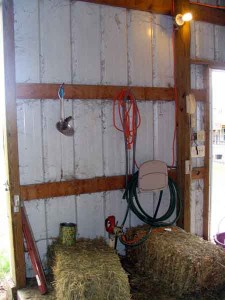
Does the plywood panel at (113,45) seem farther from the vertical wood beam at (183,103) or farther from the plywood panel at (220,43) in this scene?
the plywood panel at (220,43)

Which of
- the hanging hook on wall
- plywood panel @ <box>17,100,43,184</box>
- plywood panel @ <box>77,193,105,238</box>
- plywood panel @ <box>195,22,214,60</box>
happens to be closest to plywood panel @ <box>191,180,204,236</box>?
plywood panel @ <box>77,193,105,238</box>

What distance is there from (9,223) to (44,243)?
1.34ft

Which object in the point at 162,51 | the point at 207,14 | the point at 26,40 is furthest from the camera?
the point at 207,14

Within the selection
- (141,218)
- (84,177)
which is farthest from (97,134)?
(141,218)

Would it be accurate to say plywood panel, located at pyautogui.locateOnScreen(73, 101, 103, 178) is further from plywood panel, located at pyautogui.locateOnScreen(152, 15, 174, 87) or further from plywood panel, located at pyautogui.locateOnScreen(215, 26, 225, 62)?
plywood panel, located at pyautogui.locateOnScreen(215, 26, 225, 62)

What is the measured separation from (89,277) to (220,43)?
10.7 ft

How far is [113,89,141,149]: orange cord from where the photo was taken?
10.7 feet

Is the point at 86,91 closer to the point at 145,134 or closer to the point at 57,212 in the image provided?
the point at 145,134

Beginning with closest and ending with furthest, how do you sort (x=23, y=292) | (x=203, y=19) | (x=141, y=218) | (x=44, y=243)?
(x=23, y=292) → (x=44, y=243) → (x=141, y=218) → (x=203, y=19)

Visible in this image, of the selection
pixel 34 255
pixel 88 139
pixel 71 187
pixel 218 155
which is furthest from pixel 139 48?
pixel 218 155

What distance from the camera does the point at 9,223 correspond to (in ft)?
9.26

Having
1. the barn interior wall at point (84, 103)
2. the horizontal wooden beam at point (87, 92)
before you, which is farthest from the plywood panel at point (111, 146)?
the horizontal wooden beam at point (87, 92)

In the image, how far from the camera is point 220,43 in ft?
13.0

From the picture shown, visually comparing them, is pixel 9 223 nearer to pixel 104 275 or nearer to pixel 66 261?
pixel 66 261
